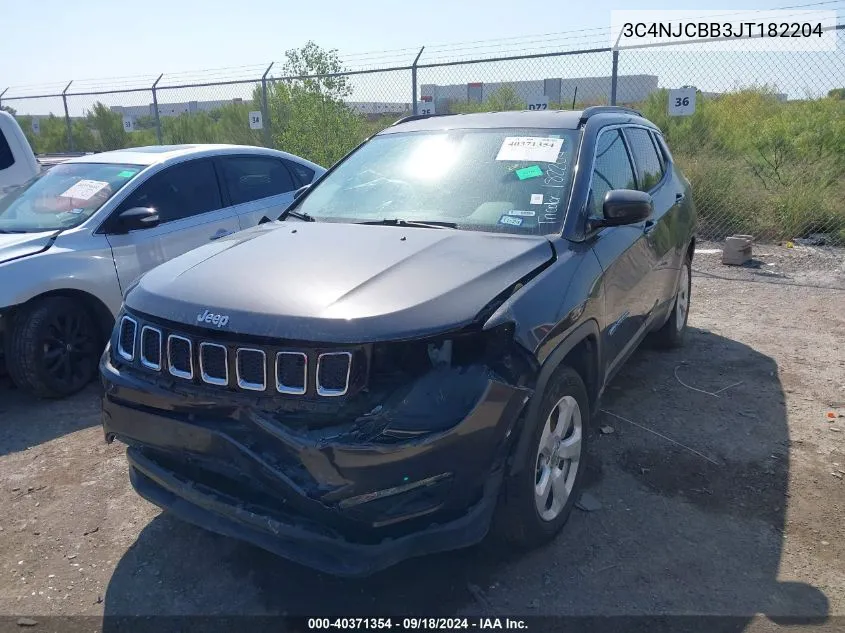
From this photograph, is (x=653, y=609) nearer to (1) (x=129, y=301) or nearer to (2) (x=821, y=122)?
(1) (x=129, y=301)

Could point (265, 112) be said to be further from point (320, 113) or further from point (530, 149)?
point (530, 149)

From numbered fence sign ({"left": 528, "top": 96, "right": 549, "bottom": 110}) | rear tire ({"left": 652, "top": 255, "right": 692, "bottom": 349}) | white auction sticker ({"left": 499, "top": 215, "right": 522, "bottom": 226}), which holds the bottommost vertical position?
rear tire ({"left": 652, "top": 255, "right": 692, "bottom": 349})

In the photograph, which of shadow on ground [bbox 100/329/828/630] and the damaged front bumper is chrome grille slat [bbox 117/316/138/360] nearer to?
the damaged front bumper

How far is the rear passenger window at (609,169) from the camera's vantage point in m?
3.51

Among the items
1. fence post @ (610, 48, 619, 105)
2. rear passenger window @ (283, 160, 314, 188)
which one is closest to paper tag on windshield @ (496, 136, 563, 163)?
rear passenger window @ (283, 160, 314, 188)

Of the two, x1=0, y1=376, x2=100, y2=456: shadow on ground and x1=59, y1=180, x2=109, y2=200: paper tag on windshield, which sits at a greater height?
x1=59, y1=180, x2=109, y2=200: paper tag on windshield

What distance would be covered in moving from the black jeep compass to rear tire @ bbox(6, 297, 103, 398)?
2109 millimetres

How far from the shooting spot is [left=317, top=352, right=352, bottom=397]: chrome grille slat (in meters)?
2.31

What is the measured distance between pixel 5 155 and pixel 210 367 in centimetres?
613

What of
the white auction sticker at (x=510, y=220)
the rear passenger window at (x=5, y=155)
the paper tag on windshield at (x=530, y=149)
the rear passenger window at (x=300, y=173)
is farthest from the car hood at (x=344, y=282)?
the rear passenger window at (x=5, y=155)

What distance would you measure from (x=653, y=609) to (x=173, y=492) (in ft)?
6.16

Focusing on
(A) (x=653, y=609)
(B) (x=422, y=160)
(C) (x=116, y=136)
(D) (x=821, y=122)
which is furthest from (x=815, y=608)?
(C) (x=116, y=136)

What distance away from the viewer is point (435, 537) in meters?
2.35

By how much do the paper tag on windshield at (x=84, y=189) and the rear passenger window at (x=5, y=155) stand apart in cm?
234
